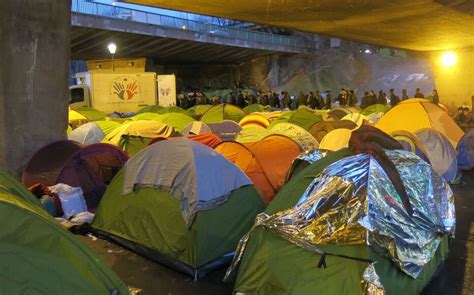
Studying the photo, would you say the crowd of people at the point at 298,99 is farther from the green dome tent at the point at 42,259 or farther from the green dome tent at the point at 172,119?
the green dome tent at the point at 42,259

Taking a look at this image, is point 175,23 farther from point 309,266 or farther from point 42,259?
A: point 42,259

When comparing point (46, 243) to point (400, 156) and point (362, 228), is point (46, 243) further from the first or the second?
point (400, 156)

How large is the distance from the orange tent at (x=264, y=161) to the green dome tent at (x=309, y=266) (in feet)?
8.66

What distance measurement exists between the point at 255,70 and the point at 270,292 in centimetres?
3627

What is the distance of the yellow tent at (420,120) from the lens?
36.6ft

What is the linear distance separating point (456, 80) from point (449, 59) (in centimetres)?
100

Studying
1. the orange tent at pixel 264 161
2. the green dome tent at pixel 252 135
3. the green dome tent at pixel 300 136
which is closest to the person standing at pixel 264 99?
the green dome tent at pixel 252 135

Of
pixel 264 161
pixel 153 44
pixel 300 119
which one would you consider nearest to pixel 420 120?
pixel 300 119

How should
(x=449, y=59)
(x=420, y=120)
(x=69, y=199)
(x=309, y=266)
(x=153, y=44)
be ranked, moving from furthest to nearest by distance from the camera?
(x=153, y=44) < (x=449, y=59) < (x=420, y=120) < (x=69, y=199) < (x=309, y=266)

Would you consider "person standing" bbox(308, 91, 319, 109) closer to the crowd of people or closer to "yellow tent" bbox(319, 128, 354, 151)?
the crowd of people

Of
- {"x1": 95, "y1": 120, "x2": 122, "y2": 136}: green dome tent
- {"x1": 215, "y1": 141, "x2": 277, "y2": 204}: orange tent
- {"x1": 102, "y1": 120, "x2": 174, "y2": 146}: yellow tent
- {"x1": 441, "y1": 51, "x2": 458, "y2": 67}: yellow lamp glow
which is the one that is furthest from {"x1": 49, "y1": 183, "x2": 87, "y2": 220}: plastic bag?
{"x1": 441, "y1": 51, "x2": 458, "y2": 67}: yellow lamp glow

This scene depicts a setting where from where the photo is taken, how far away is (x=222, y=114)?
52.0ft

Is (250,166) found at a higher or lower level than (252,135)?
lower

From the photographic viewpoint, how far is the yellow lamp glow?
1892 centimetres
